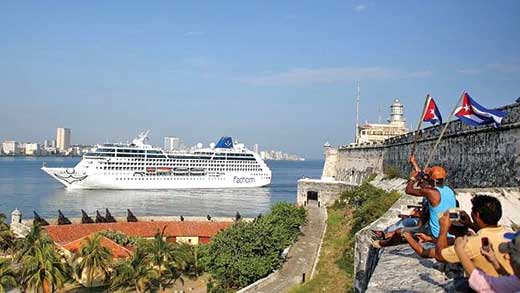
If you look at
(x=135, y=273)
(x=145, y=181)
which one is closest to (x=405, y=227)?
(x=135, y=273)

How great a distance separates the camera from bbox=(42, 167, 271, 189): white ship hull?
67.9 metres

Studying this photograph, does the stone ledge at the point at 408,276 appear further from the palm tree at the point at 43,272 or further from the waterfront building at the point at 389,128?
the waterfront building at the point at 389,128

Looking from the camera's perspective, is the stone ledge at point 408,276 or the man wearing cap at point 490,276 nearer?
the man wearing cap at point 490,276

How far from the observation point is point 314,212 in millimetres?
29000

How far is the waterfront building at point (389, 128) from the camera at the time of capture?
175 feet

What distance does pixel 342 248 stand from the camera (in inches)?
736

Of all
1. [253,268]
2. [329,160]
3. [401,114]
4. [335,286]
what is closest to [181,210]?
[329,160]

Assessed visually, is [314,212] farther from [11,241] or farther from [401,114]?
[401,114]

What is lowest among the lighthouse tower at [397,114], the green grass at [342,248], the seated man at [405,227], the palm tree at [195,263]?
the palm tree at [195,263]

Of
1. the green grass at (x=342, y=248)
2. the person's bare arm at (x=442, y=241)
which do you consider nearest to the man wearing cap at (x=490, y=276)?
the person's bare arm at (x=442, y=241)

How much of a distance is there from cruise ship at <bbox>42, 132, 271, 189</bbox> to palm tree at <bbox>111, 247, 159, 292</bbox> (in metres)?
51.9

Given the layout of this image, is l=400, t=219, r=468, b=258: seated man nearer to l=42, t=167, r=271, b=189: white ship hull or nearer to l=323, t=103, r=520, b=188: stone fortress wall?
l=323, t=103, r=520, b=188: stone fortress wall

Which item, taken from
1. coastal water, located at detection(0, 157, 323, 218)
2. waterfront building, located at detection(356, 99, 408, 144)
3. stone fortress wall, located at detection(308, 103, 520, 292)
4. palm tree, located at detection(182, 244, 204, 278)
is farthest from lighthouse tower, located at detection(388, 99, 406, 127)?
palm tree, located at detection(182, 244, 204, 278)

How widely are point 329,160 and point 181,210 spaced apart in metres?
16.1
